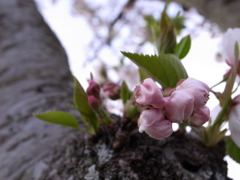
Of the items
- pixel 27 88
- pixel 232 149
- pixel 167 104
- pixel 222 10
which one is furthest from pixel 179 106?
pixel 222 10

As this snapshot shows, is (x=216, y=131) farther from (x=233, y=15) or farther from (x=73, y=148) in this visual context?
(x=233, y=15)

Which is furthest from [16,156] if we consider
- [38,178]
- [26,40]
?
[26,40]

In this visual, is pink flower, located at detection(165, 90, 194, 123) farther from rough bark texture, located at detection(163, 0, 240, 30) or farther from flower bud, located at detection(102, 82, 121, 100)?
rough bark texture, located at detection(163, 0, 240, 30)

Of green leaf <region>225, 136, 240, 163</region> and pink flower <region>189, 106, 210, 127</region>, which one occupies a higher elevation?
pink flower <region>189, 106, 210, 127</region>

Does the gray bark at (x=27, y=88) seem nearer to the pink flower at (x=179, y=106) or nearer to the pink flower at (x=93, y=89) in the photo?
the pink flower at (x=93, y=89)

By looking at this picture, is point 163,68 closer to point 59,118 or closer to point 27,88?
point 59,118

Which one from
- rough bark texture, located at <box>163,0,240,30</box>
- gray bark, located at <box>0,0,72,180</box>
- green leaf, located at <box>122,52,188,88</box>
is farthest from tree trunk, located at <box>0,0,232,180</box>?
rough bark texture, located at <box>163,0,240,30</box>
